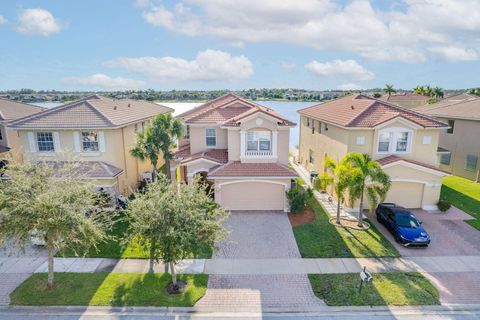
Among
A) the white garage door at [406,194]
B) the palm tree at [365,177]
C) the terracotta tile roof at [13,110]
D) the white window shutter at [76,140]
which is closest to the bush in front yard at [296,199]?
the palm tree at [365,177]

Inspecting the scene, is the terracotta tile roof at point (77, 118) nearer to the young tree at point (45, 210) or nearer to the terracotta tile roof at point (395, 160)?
the young tree at point (45, 210)

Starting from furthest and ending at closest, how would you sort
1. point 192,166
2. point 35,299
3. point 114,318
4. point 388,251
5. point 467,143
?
1. point 467,143
2. point 192,166
3. point 388,251
4. point 35,299
5. point 114,318

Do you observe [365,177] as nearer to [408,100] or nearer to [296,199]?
[296,199]

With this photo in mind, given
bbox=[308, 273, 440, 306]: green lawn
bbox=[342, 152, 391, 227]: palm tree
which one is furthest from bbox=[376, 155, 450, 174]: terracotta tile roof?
bbox=[308, 273, 440, 306]: green lawn

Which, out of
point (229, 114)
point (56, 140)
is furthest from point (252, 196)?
point (56, 140)

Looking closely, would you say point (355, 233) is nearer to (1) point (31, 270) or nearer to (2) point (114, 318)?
(2) point (114, 318)

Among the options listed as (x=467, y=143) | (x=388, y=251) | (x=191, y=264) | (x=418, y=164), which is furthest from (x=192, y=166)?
(x=467, y=143)
